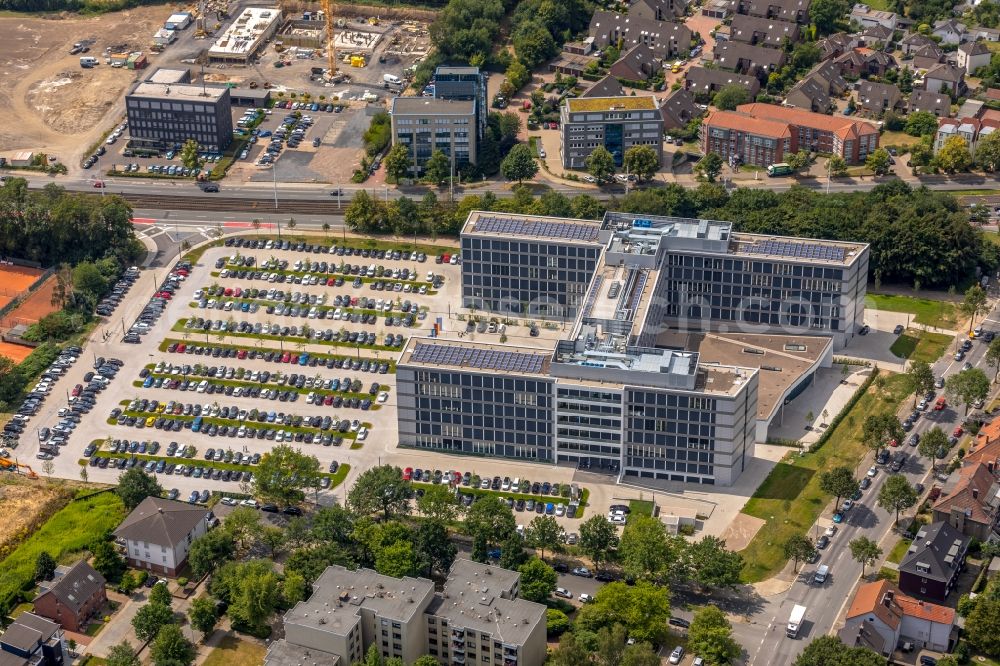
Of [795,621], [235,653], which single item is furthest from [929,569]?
[235,653]

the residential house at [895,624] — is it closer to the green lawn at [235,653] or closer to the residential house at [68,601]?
the green lawn at [235,653]

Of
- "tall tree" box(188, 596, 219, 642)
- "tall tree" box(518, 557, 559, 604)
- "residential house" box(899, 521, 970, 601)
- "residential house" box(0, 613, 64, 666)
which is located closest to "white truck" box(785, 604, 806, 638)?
"residential house" box(899, 521, 970, 601)

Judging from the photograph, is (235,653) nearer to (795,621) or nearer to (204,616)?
(204,616)

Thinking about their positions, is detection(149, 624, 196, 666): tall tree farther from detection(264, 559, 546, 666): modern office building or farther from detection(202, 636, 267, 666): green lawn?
detection(264, 559, 546, 666): modern office building

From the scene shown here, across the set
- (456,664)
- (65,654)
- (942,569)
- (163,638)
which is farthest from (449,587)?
(942,569)

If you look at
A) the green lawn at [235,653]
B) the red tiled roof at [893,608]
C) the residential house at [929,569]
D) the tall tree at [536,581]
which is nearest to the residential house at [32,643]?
the green lawn at [235,653]
